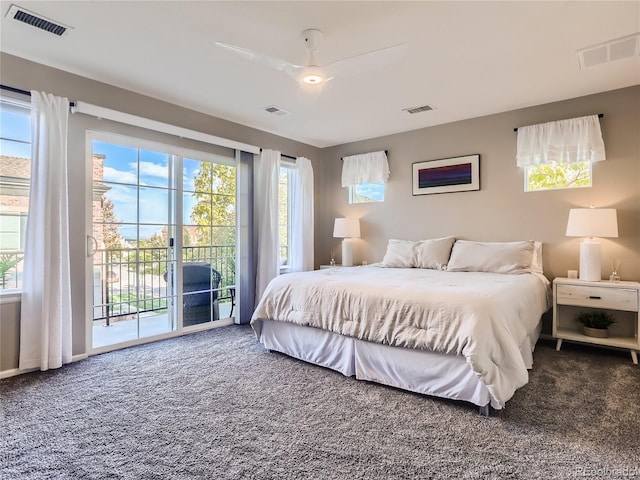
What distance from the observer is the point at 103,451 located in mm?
1768

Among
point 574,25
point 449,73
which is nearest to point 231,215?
point 449,73

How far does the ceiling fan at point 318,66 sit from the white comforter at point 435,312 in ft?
5.05

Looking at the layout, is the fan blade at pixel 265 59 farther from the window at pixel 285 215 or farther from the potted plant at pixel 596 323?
the potted plant at pixel 596 323

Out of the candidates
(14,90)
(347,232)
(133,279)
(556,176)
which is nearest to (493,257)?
(556,176)

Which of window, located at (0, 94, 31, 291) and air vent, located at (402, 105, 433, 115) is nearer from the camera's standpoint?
window, located at (0, 94, 31, 291)

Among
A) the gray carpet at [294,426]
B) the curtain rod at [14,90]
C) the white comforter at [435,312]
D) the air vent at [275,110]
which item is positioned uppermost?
the air vent at [275,110]

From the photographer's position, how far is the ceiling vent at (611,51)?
257 centimetres

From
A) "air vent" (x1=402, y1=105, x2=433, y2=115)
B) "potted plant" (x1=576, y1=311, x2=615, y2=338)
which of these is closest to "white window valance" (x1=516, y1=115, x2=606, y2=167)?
"air vent" (x1=402, y1=105, x2=433, y2=115)

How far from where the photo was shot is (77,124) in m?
3.08

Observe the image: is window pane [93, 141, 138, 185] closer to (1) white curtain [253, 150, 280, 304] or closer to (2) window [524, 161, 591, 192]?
(1) white curtain [253, 150, 280, 304]

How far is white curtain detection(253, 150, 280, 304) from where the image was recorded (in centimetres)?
453

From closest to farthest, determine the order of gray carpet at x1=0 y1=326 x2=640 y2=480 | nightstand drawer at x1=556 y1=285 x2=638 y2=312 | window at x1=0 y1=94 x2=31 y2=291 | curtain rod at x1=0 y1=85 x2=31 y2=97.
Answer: gray carpet at x1=0 y1=326 x2=640 y2=480
curtain rod at x1=0 y1=85 x2=31 y2=97
window at x1=0 y1=94 x2=31 y2=291
nightstand drawer at x1=556 y1=285 x2=638 y2=312

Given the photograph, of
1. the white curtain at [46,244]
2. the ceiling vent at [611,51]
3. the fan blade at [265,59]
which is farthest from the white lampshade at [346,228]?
the white curtain at [46,244]

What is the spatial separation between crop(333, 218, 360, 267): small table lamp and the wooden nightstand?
2.49 meters
